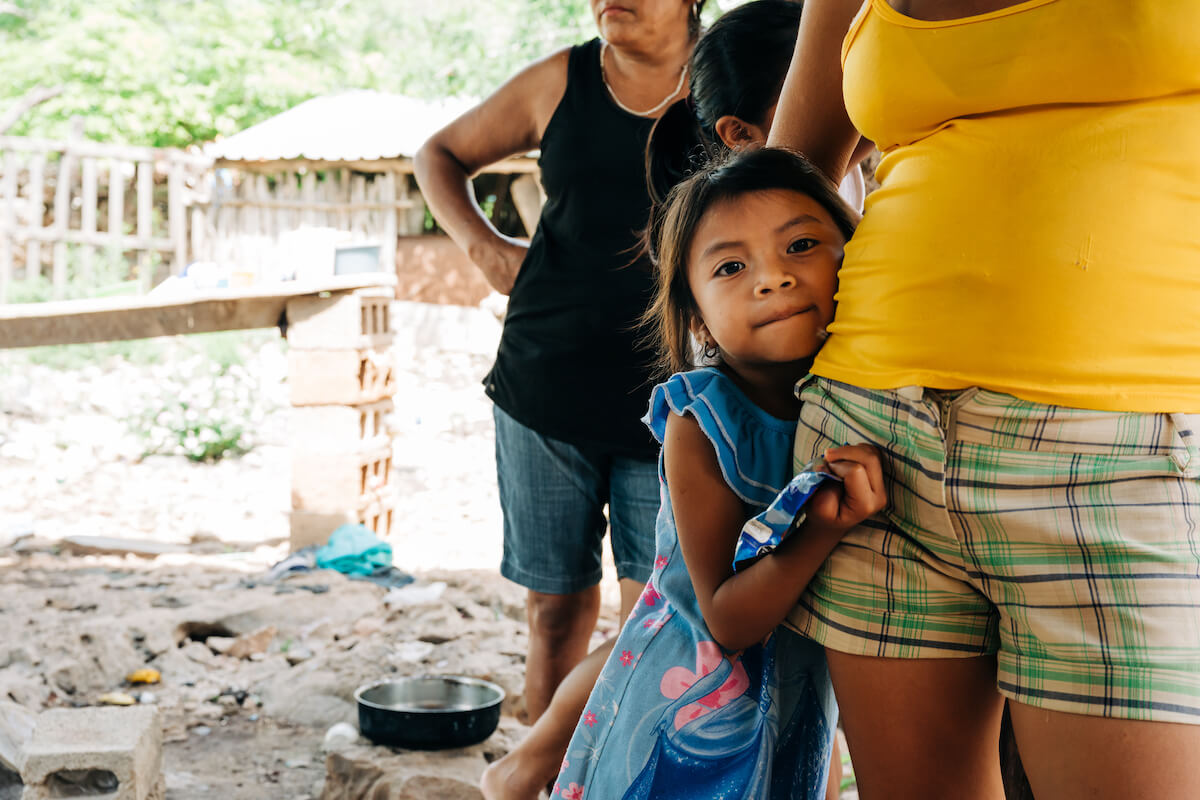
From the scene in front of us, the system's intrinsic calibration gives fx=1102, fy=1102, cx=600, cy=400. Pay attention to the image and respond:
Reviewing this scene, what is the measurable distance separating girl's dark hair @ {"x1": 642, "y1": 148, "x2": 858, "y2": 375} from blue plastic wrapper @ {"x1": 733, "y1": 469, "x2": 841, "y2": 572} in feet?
1.29

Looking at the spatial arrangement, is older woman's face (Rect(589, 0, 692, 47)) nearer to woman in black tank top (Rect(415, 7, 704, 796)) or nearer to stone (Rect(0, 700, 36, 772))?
woman in black tank top (Rect(415, 7, 704, 796))

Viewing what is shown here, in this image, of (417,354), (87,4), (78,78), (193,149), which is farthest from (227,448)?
(87,4)

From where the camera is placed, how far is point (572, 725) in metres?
2.13

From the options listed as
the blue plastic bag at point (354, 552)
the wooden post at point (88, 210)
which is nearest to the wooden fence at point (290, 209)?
the wooden post at point (88, 210)

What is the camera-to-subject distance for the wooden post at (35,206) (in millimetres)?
12375

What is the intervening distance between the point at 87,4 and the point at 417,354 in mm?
10613

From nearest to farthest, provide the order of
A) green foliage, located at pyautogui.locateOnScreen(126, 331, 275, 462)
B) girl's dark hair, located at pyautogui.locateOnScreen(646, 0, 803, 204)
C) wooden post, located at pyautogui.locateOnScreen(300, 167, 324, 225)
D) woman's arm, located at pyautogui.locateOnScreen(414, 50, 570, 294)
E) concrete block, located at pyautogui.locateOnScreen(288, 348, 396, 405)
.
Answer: girl's dark hair, located at pyautogui.locateOnScreen(646, 0, 803, 204)
woman's arm, located at pyautogui.locateOnScreen(414, 50, 570, 294)
concrete block, located at pyautogui.locateOnScreen(288, 348, 396, 405)
green foliage, located at pyautogui.locateOnScreen(126, 331, 275, 462)
wooden post, located at pyautogui.locateOnScreen(300, 167, 324, 225)

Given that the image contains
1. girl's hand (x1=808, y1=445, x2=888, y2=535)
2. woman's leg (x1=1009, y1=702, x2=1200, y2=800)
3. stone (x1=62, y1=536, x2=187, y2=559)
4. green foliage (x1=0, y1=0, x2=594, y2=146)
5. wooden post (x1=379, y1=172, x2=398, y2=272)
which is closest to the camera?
woman's leg (x1=1009, y1=702, x2=1200, y2=800)

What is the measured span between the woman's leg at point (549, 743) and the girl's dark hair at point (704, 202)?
2.49ft

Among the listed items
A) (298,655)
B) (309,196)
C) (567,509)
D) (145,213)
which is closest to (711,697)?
(567,509)

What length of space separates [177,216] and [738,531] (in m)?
13.0

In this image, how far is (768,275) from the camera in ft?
4.59

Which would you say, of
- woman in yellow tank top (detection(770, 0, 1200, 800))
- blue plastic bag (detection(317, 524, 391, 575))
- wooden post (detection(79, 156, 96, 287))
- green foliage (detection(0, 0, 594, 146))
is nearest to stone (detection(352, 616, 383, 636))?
blue plastic bag (detection(317, 524, 391, 575))

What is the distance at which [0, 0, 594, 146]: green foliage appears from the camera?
54.5 feet
